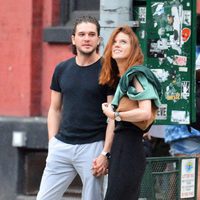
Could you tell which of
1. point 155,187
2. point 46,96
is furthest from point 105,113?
point 46,96

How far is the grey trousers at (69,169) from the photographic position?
5.72m

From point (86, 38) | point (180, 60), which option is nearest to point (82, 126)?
point (86, 38)

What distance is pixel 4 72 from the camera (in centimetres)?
909

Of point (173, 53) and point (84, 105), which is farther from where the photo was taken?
point (173, 53)

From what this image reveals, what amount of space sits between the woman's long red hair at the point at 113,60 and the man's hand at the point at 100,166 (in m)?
0.51

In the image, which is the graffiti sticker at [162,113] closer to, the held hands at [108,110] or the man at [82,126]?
the man at [82,126]

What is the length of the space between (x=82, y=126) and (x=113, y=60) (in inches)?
20.4

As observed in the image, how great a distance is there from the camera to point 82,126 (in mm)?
5719

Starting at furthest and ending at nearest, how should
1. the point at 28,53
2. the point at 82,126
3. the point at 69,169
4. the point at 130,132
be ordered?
the point at 28,53
the point at 69,169
the point at 82,126
the point at 130,132

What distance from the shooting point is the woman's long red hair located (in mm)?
5512

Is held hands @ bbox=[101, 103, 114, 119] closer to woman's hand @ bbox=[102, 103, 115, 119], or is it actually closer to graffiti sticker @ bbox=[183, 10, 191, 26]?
woman's hand @ bbox=[102, 103, 115, 119]

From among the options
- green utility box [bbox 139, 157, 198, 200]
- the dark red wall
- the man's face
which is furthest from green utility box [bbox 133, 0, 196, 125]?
the dark red wall

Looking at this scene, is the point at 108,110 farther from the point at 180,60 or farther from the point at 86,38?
the point at 180,60

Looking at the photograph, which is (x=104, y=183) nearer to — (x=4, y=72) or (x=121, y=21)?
(x=121, y=21)
